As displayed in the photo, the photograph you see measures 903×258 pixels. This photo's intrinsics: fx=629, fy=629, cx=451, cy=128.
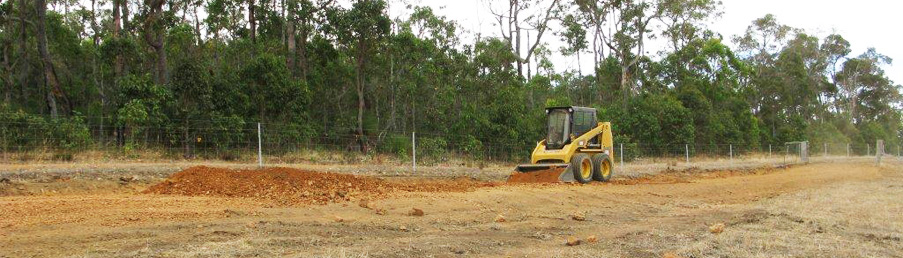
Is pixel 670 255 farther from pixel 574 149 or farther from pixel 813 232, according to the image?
pixel 574 149

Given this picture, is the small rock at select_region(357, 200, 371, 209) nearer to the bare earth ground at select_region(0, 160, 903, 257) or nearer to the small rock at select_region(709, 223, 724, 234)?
the bare earth ground at select_region(0, 160, 903, 257)

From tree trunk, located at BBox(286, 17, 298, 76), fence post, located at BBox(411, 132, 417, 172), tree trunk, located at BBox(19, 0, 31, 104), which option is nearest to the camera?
fence post, located at BBox(411, 132, 417, 172)

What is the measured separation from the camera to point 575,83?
43.7 metres

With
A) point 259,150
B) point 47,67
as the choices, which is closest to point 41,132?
point 259,150

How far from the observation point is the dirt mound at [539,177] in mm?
14703

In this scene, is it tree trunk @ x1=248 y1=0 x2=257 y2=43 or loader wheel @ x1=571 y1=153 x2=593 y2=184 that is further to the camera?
tree trunk @ x1=248 y1=0 x2=257 y2=43

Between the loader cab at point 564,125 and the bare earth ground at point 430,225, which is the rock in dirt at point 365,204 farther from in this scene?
the loader cab at point 564,125

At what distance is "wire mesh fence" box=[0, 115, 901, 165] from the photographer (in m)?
13.8

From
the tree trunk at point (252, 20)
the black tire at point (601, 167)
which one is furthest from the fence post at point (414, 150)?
the tree trunk at point (252, 20)

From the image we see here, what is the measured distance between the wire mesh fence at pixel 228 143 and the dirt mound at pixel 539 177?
3.99 m

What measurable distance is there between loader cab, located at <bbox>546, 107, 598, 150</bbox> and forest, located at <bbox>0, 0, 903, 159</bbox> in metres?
4.97

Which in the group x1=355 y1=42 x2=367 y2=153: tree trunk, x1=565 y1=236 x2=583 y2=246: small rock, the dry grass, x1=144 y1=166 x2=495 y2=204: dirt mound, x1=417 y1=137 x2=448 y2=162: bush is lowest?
the dry grass

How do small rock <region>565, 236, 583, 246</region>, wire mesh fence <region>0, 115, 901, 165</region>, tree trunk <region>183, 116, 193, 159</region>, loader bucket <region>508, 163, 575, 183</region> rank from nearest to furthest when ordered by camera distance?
small rock <region>565, 236, 583, 246</region>, wire mesh fence <region>0, 115, 901, 165</region>, loader bucket <region>508, 163, 575, 183</region>, tree trunk <region>183, 116, 193, 159</region>

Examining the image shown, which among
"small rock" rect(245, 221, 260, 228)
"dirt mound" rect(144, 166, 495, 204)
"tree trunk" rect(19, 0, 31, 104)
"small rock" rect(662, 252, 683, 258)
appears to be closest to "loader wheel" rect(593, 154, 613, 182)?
"dirt mound" rect(144, 166, 495, 204)
